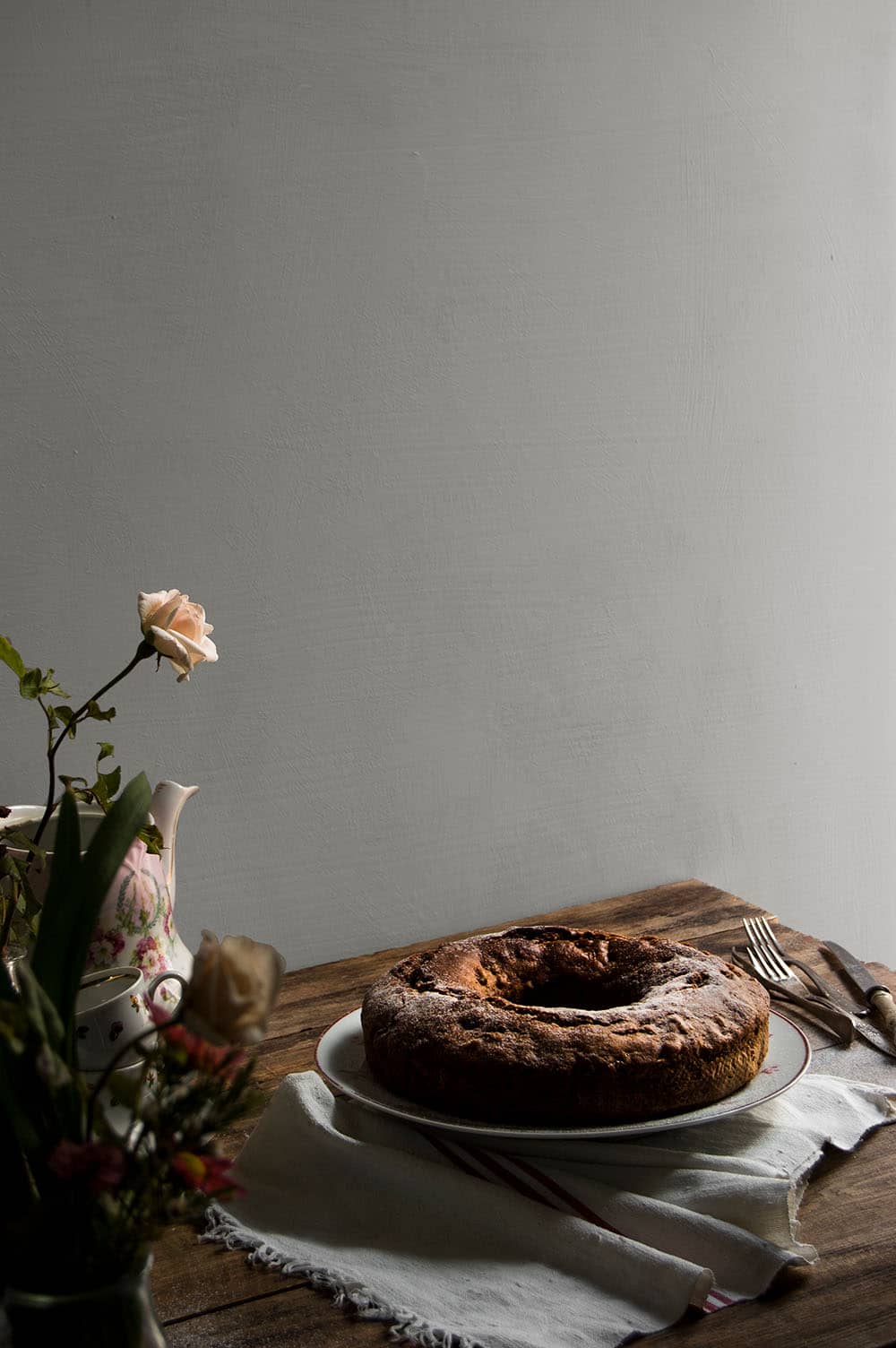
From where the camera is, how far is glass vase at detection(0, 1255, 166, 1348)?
445mm

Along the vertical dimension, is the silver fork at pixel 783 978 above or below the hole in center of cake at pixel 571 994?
below

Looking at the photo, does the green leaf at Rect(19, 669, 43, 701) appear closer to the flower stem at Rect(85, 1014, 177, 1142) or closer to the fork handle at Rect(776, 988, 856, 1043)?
the flower stem at Rect(85, 1014, 177, 1142)

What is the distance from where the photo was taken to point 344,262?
3.95 feet

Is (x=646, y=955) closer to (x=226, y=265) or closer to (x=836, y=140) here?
(x=226, y=265)

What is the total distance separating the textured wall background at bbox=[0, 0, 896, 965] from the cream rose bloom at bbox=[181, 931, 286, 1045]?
2.43ft

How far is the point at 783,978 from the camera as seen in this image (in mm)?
1079

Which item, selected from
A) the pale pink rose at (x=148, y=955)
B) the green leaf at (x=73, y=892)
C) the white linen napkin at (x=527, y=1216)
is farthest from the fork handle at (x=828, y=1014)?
the green leaf at (x=73, y=892)

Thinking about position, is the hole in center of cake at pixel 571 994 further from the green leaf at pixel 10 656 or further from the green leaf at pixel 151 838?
the green leaf at pixel 10 656

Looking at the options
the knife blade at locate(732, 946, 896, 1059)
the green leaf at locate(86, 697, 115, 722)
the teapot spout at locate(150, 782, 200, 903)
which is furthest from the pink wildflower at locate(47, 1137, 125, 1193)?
the knife blade at locate(732, 946, 896, 1059)

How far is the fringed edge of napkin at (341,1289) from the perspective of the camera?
64cm

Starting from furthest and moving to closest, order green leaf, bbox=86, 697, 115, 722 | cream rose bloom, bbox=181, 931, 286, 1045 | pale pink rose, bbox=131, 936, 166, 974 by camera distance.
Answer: pale pink rose, bbox=131, 936, 166, 974 < green leaf, bbox=86, 697, 115, 722 < cream rose bloom, bbox=181, 931, 286, 1045

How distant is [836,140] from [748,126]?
0.14 meters

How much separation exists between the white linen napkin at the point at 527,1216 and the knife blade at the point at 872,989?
13 centimetres

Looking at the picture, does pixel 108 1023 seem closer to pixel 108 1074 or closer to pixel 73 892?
pixel 73 892
